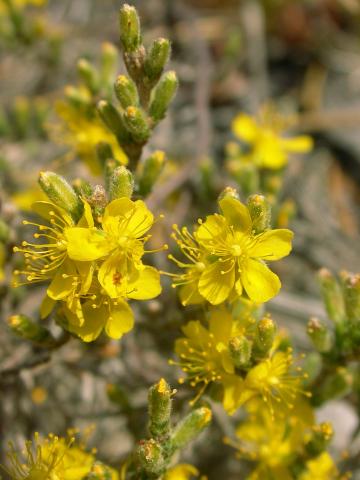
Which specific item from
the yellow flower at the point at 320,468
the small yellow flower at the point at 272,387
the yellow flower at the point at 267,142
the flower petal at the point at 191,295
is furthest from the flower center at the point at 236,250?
the yellow flower at the point at 267,142

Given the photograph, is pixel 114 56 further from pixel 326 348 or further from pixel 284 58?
pixel 284 58

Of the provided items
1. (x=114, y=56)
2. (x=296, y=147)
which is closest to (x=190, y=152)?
(x=296, y=147)

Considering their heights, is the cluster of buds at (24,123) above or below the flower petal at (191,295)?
below

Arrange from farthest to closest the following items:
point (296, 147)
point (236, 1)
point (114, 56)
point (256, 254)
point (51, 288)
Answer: point (236, 1) → point (296, 147) → point (114, 56) → point (256, 254) → point (51, 288)

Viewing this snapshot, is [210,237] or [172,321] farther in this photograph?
[172,321]

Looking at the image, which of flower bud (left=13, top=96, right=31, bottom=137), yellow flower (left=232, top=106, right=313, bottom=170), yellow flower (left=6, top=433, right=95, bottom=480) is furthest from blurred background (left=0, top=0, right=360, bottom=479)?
yellow flower (left=6, top=433, right=95, bottom=480)

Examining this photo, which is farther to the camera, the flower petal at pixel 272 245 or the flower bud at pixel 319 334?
the flower bud at pixel 319 334

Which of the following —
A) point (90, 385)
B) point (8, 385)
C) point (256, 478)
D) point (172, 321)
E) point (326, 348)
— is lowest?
point (90, 385)

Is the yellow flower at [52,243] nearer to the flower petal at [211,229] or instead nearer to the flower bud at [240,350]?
the flower petal at [211,229]
